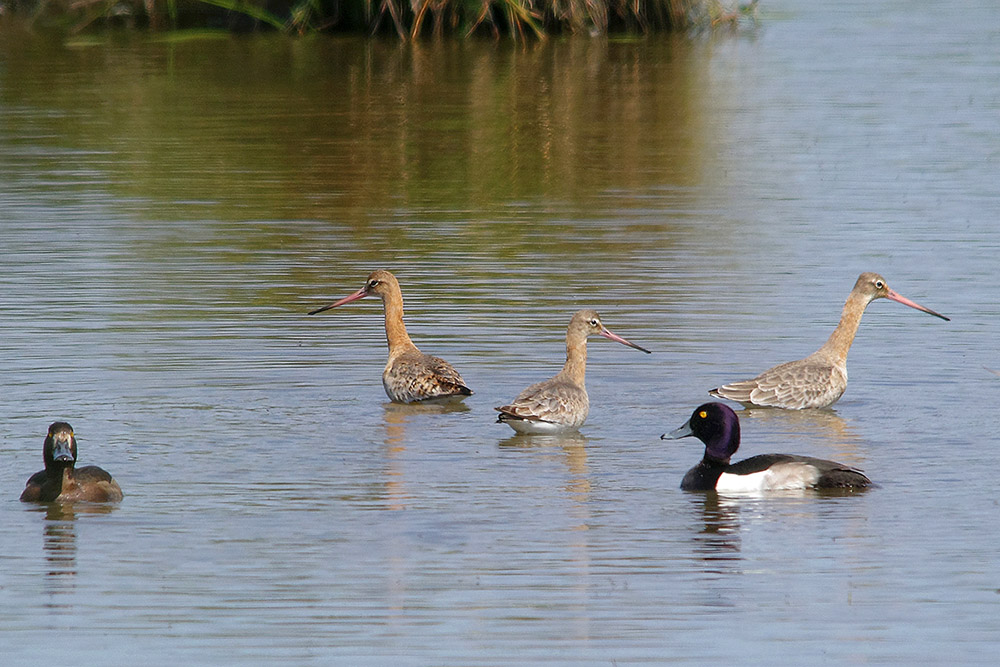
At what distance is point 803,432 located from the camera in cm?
1170

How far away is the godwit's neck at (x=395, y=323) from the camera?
43.1ft

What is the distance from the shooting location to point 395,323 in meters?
13.3

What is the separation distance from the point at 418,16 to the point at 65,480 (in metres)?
25.5

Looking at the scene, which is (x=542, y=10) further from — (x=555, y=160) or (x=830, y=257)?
(x=830, y=257)

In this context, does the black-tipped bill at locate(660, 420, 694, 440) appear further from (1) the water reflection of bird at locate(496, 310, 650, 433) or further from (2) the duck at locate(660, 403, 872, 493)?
(1) the water reflection of bird at locate(496, 310, 650, 433)

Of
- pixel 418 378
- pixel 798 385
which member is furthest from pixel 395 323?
pixel 798 385

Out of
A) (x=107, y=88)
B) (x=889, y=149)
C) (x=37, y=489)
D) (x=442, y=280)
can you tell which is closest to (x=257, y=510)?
(x=37, y=489)

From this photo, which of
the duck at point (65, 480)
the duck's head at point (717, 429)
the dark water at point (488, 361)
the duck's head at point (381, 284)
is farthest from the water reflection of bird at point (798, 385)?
the duck at point (65, 480)

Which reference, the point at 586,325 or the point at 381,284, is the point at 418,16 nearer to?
the point at 381,284

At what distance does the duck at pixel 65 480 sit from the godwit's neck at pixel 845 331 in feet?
16.6

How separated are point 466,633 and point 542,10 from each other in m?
30.1

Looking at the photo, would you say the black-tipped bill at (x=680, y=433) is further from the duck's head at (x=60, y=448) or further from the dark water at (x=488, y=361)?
the duck's head at (x=60, y=448)

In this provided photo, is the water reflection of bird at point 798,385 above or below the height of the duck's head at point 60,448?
below

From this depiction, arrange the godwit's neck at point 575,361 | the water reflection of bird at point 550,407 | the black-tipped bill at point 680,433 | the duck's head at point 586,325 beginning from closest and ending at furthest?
1. the black-tipped bill at point 680,433
2. the water reflection of bird at point 550,407
3. the godwit's neck at point 575,361
4. the duck's head at point 586,325
